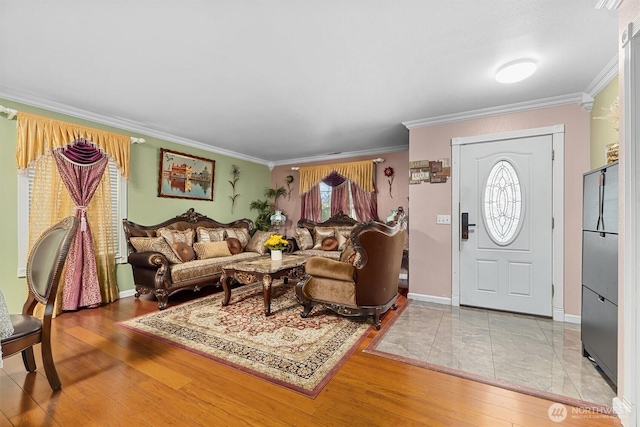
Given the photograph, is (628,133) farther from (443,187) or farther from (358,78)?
(443,187)

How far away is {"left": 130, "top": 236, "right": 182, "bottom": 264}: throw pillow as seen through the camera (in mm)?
3590

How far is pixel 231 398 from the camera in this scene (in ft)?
5.41

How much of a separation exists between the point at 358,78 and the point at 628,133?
1.87m

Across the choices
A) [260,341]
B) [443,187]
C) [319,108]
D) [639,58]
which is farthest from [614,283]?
[319,108]

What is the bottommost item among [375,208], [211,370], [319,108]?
[211,370]

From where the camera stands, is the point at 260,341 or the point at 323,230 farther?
the point at 323,230

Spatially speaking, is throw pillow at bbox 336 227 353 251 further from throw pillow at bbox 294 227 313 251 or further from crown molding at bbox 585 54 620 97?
crown molding at bbox 585 54 620 97

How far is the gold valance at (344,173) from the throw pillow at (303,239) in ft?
3.01

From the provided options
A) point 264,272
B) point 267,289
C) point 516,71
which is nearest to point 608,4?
point 516,71

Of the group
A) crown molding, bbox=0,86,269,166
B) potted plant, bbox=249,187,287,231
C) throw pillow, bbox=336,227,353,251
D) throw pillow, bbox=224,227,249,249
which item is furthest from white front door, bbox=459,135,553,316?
crown molding, bbox=0,86,269,166

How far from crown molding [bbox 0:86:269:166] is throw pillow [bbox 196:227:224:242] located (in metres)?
1.44

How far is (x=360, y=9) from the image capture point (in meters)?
1.71

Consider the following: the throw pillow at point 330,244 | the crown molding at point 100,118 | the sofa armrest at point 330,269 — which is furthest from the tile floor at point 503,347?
the crown molding at point 100,118

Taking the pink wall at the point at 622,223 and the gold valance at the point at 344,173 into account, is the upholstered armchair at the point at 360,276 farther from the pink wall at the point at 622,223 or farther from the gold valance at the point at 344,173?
the gold valance at the point at 344,173
